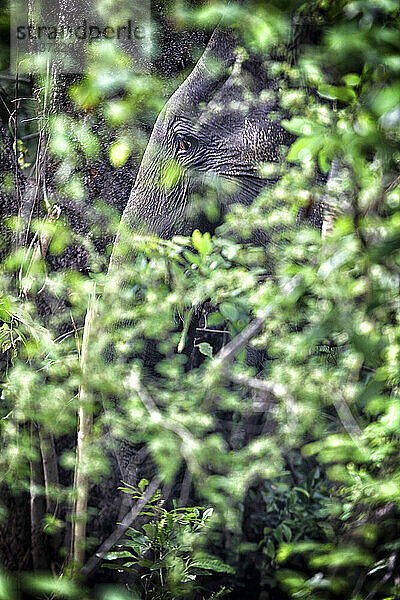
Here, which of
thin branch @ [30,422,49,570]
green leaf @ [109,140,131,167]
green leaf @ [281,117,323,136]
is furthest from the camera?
green leaf @ [109,140,131,167]

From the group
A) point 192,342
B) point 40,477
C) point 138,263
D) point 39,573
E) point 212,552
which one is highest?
point 138,263

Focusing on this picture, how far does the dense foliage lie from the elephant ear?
0.40 feet

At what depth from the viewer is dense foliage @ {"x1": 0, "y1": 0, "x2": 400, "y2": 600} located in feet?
2.76

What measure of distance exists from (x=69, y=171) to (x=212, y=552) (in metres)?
1.69

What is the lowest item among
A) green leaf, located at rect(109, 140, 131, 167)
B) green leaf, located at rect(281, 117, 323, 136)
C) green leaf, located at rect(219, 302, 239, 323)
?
green leaf, located at rect(219, 302, 239, 323)

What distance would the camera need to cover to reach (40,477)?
77.2 inches

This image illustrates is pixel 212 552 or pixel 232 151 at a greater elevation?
pixel 232 151

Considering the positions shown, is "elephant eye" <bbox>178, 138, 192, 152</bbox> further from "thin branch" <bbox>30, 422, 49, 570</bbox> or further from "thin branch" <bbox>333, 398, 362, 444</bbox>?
"thin branch" <bbox>30, 422, 49, 570</bbox>

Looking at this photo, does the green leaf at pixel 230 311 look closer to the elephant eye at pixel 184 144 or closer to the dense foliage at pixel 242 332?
the dense foliage at pixel 242 332

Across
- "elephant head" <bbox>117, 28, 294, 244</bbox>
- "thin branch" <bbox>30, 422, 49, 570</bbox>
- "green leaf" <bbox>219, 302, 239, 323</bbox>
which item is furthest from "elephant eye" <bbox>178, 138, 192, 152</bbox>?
"thin branch" <bbox>30, 422, 49, 570</bbox>

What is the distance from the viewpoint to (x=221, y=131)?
1.63 metres

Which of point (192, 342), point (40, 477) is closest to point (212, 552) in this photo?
point (40, 477)

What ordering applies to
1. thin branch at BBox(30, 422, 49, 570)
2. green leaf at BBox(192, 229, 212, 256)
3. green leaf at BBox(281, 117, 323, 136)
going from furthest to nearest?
thin branch at BBox(30, 422, 49, 570) → green leaf at BBox(192, 229, 212, 256) → green leaf at BBox(281, 117, 323, 136)

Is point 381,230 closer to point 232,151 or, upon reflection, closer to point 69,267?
point 232,151
